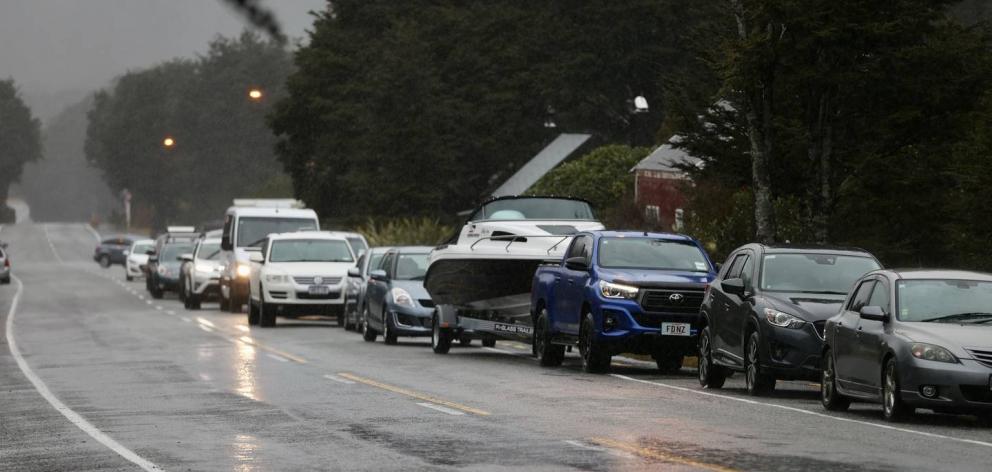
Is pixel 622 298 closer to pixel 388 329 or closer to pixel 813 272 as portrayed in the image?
pixel 813 272

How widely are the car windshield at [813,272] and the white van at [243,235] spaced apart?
25853 mm

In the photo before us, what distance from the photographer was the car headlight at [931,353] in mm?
15406

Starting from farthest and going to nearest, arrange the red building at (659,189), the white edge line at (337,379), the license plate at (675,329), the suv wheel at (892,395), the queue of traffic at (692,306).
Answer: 1. the red building at (659,189)
2. the license plate at (675,329)
3. the white edge line at (337,379)
4. the queue of traffic at (692,306)
5. the suv wheel at (892,395)

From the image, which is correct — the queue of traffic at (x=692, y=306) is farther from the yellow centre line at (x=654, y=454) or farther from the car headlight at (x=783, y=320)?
the yellow centre line at (x=654, y=454)

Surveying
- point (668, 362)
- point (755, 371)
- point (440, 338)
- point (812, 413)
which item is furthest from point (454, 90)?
point (812, 413)

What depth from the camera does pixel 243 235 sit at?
149ft

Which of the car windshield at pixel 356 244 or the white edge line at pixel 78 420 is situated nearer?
the white edge line at pixel 78 420

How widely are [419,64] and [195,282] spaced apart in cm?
3245

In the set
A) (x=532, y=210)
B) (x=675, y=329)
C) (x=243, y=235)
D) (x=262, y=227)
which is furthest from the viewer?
(x=262, y=227)

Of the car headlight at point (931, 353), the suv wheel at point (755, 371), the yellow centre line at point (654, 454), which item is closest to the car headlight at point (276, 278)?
the suv wheel at point (755, 371)

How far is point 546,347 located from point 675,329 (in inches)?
99.3

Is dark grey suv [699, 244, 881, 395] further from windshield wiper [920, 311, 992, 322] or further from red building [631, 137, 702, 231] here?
red building [631, 137, 702, 231]

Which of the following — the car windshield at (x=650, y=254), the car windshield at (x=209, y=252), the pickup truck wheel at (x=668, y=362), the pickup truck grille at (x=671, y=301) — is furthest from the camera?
the car windshield at (x=209, y=252)

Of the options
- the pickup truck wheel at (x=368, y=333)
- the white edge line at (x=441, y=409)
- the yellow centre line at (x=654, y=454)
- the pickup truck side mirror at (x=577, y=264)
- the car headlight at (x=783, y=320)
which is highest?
the pickup truck side mirror at (x=577, y=264)
